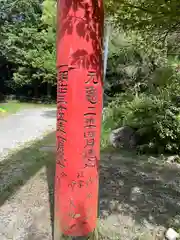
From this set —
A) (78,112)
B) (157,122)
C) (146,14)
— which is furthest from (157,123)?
(78,112)

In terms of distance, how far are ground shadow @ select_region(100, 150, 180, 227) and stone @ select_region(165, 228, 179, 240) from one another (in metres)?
0.24

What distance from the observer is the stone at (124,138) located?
8031mm

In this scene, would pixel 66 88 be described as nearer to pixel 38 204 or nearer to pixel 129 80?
pixel 38 204

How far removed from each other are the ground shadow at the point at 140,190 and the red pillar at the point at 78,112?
799mm

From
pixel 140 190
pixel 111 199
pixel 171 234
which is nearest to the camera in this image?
pixel 171 234

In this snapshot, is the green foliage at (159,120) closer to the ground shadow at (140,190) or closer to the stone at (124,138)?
the stone at (124,138)

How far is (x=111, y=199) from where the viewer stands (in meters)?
4.45

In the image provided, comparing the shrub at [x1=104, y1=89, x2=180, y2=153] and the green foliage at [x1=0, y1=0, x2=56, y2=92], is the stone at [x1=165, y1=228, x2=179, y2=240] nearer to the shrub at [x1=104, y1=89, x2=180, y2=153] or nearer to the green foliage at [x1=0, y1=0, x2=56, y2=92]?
the shrub at [x1=104, y1=89, x2=180, y2=153]

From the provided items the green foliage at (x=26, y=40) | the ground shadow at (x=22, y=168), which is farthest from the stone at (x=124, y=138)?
the green foliage at (x=26, y=40)

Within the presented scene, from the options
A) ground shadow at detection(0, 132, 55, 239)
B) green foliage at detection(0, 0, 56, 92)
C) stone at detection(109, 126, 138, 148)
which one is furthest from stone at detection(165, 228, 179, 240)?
green foliage at detection(0, 0, 56, 92)

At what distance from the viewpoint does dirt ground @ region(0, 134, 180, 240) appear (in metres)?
3.72

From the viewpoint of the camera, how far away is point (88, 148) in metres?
3.27

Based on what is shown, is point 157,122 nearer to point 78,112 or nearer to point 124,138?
point 124,138

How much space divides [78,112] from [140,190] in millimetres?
2085
